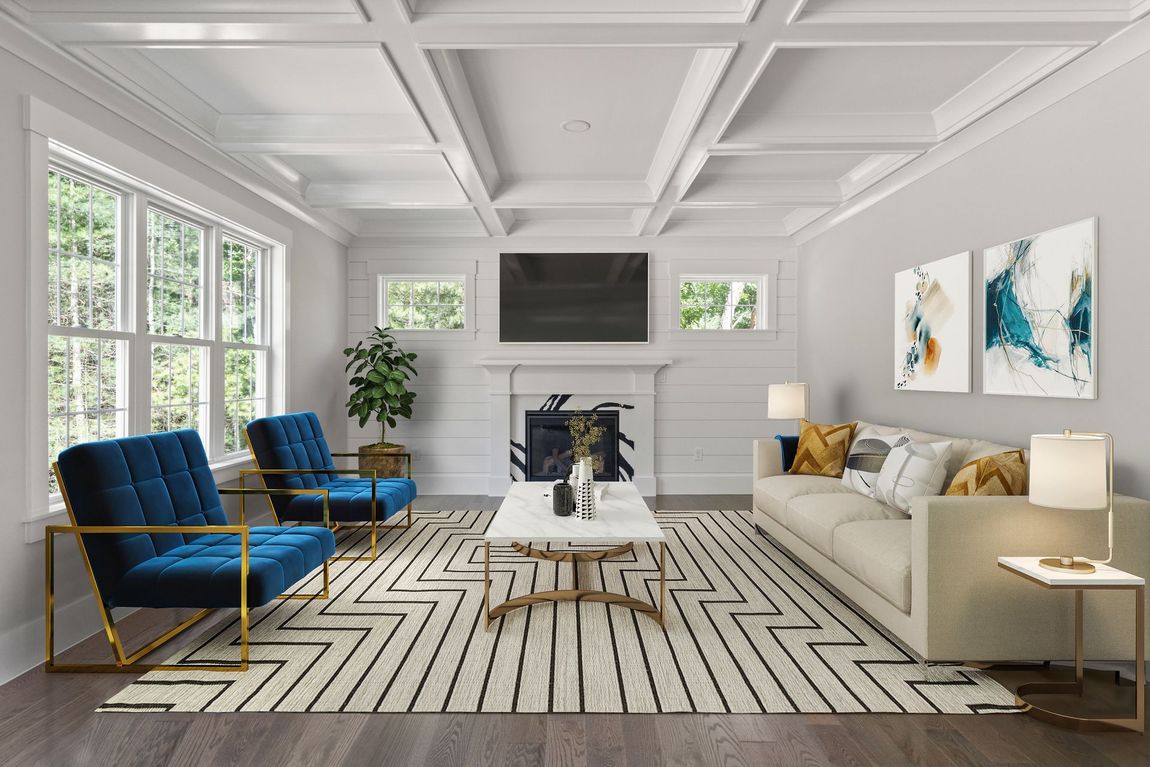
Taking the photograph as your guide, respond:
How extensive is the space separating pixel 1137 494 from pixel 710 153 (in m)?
2.75

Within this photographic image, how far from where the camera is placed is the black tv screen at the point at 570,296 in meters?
6.68

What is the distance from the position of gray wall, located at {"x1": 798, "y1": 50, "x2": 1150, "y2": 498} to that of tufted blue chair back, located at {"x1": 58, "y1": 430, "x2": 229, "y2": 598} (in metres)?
4.11

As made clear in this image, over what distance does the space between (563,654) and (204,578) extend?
1.48 m

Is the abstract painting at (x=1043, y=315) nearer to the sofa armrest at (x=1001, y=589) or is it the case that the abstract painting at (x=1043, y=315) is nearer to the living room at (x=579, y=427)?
the living room at (x=579, y=427)

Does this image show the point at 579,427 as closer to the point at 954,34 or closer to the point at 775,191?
the point at 775,191

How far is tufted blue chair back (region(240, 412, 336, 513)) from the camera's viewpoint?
4203mm

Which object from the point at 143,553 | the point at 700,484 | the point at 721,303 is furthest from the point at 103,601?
the point at 721,303

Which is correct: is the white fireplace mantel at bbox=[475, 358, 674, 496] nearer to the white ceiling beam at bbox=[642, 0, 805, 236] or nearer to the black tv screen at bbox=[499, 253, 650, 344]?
the black tv screen at bbox=[499, 253, 650, 344]

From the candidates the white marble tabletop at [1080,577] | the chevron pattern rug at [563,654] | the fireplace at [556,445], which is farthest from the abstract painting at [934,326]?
the fireplace at [556,445]

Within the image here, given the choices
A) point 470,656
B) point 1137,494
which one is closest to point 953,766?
point 1137,494

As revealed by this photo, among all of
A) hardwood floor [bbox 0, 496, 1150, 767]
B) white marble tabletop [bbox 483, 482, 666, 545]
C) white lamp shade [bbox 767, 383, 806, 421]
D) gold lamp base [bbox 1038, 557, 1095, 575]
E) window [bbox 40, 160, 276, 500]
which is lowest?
hardwood floor [bbox 0, 496, 1150, 767]

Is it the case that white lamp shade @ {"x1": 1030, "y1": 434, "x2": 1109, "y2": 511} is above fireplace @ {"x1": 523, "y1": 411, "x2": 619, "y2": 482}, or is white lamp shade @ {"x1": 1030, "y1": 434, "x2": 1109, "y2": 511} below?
above

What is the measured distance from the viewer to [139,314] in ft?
11.7

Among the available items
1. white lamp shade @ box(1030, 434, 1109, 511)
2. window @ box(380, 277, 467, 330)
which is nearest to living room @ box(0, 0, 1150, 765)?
white lamp shade @ box(1030, 434, 1109, 511)
